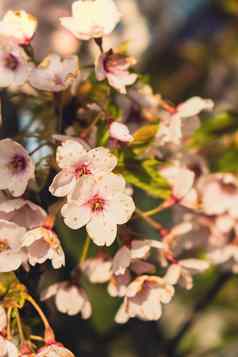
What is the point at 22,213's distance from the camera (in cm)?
85

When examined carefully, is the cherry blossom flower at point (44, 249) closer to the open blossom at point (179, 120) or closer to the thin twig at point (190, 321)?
the open blossom at point (179, 120)

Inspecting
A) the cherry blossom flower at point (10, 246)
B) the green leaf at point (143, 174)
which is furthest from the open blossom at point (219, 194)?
the cherry blossom flower at point (10, 246)

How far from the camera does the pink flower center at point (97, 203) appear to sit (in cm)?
82

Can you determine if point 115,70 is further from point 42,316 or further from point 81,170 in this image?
point 42,316

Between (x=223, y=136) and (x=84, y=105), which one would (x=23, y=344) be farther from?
(x=223, y=136)

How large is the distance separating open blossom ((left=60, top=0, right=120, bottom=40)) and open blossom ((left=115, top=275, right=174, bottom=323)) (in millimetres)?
252

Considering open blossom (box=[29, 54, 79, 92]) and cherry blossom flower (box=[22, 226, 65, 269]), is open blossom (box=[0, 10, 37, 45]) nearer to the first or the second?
open blossom (box=[29, 54, 79, 92])

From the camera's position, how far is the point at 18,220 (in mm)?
837

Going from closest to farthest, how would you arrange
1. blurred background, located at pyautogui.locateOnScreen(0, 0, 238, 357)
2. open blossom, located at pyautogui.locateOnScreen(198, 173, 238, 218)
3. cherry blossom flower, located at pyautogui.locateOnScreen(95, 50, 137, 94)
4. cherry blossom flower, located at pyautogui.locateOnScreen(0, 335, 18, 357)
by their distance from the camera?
cherry blossom flower, located at pyautogui.locateOnScreen(0, 335, 18, 357) < cherry blossom flower, located at pyautogui.locateOnScreen(95, 50, 137, 94) < open blossom, located at pyautogui.locateOnScreen(198, 173, 238, 218) < blurred background, located at pyautogui.locateOnScreen(0, 0, 238, 357)

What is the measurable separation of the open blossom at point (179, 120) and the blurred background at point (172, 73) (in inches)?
5.0

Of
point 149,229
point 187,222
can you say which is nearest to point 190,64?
point 149,229

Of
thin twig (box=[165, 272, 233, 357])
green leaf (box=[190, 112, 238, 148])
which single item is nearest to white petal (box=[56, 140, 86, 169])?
green leaf (box=[190, 112, 238, 148])

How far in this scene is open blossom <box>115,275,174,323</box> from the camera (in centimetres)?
89

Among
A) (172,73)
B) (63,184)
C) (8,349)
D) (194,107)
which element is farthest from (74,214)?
(172,73)
